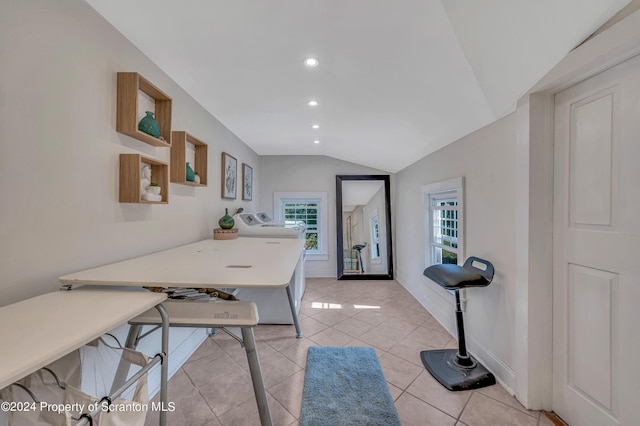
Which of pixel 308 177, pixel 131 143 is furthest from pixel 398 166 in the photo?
pixel 131 143

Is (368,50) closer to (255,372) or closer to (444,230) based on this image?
(255,372)

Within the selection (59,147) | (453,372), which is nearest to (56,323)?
(59,147)

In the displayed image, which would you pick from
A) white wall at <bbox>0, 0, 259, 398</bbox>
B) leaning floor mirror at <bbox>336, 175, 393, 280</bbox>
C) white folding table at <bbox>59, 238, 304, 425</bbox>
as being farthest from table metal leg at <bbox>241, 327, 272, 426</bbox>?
leaning floor mirror at <bbox>336, 175, 393, 280</bbox>

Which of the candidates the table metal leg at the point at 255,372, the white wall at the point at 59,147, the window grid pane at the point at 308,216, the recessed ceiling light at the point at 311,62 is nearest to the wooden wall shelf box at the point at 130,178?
the white wall at the point at 59,147

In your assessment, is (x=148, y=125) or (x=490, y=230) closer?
(x=148, y=125)

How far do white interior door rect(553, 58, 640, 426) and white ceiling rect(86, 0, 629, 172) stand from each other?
31 centimetres

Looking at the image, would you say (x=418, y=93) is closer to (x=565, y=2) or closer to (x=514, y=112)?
(x=514, y=112)

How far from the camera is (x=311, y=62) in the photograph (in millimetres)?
1644

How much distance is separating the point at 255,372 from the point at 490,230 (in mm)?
1811

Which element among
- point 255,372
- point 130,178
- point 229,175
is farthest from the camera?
point 229,175

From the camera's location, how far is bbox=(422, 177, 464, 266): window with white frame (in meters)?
2.27

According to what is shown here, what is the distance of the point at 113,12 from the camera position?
4.12ft

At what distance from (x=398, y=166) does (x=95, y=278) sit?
3.70 metres

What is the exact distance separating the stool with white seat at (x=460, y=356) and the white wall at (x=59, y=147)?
2036 millimetres
